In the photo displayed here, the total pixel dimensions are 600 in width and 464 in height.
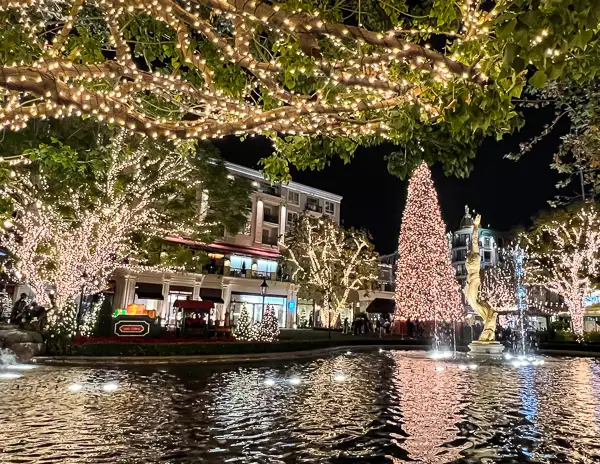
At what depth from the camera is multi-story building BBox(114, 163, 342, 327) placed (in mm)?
39878

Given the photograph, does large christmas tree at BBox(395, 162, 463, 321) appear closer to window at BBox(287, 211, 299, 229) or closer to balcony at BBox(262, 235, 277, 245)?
balcony at BBox(262, 235, 277, 245)

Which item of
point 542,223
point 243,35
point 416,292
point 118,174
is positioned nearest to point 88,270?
point 118,174

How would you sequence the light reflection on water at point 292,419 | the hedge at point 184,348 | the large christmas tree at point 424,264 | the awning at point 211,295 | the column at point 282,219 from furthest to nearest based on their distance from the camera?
the column at point 282,219 < the awning at point 211,295 < the large christmas tree at point 424,264 < the hedge at point 184,348 < the light reflection on water at point 292,419

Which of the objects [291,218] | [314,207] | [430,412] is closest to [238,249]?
[291,218]

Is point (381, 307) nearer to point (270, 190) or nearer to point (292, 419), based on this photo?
point (270, 190)

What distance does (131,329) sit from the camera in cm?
2048

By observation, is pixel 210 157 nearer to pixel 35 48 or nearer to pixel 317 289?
pixel 317 289

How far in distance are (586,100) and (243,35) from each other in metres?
6.48

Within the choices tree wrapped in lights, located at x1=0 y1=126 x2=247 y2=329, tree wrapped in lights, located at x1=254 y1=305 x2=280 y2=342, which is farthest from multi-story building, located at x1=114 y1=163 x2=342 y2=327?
tree wrapped in lights, located at x1=0 y1=126 x2=247 y2=329

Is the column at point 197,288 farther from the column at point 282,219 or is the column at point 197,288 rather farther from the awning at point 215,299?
the column at point 282,219

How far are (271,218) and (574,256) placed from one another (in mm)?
30672

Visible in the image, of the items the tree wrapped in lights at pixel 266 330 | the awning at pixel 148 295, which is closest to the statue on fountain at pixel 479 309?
the tree wrapped in lights at pixel 266 330

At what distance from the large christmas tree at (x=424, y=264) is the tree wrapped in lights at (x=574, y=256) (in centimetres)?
1042

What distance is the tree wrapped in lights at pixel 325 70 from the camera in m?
4.41
